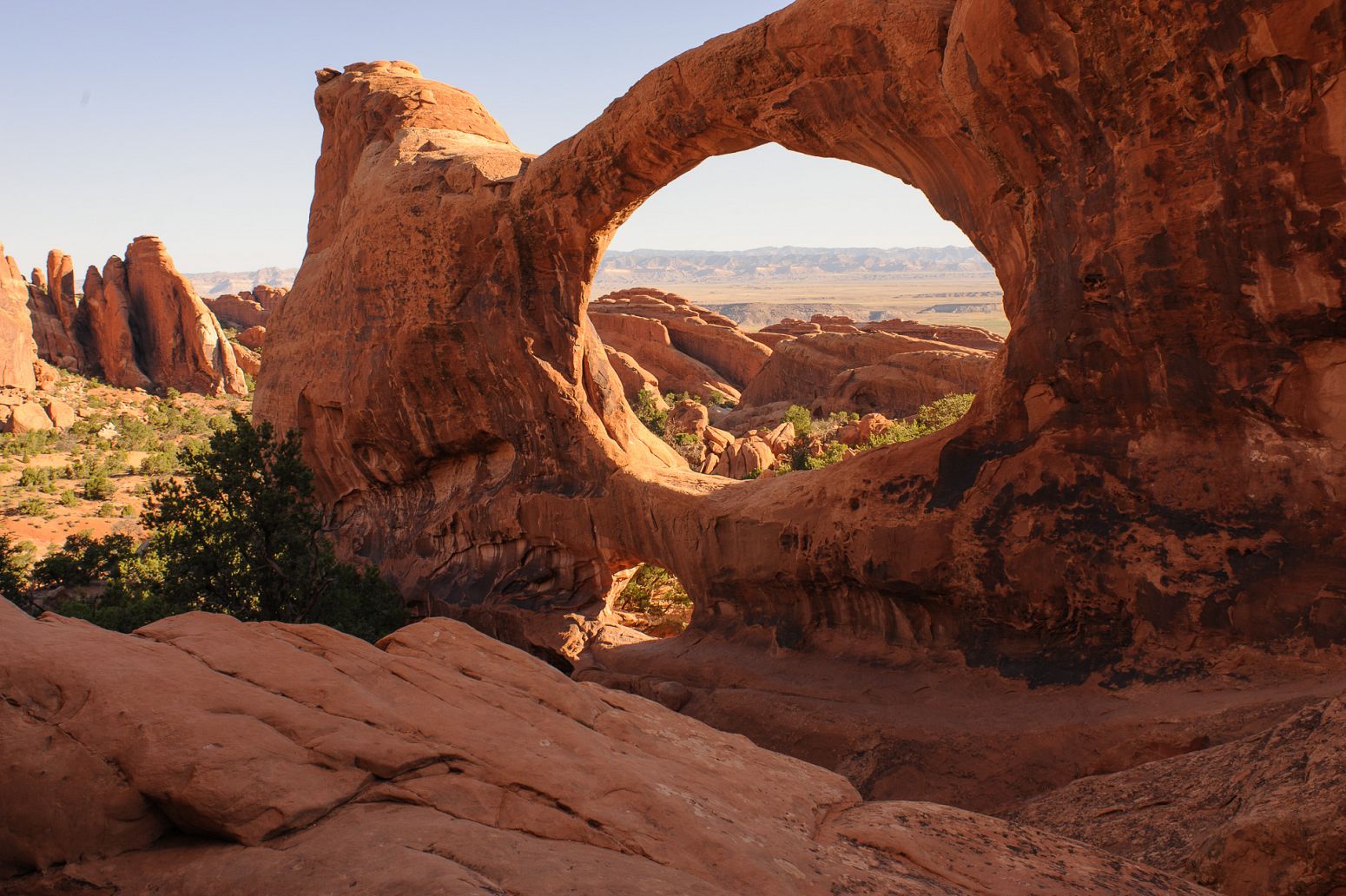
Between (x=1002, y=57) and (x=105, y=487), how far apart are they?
37.7 m

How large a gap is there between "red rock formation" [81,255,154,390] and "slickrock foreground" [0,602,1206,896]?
5585cm

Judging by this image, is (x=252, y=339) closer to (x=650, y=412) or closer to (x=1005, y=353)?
(x=650, y=412)

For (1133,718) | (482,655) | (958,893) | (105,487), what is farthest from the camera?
(105,487)

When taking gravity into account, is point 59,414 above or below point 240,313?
below

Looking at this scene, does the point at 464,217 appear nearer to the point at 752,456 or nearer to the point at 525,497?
the point at 525,497

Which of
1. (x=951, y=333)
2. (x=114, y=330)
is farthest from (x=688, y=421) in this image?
(x=114, y=330)

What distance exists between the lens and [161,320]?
54.5 metres

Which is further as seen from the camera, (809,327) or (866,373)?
(809,327)

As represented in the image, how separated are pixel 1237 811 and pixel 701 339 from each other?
52.9 meters

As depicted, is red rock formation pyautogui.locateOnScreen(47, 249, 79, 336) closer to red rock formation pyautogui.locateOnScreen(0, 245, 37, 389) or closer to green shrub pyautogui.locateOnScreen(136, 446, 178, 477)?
red rock formation pyautogui.locateOnScreen(0, 245, 37, 389)

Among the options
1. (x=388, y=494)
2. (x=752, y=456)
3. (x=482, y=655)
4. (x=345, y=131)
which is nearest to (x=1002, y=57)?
(x=482, y=655)

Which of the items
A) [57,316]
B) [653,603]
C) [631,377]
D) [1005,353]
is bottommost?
[653,603]

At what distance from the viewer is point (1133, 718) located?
859 centimetres

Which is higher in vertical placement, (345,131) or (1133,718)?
(345,131)
